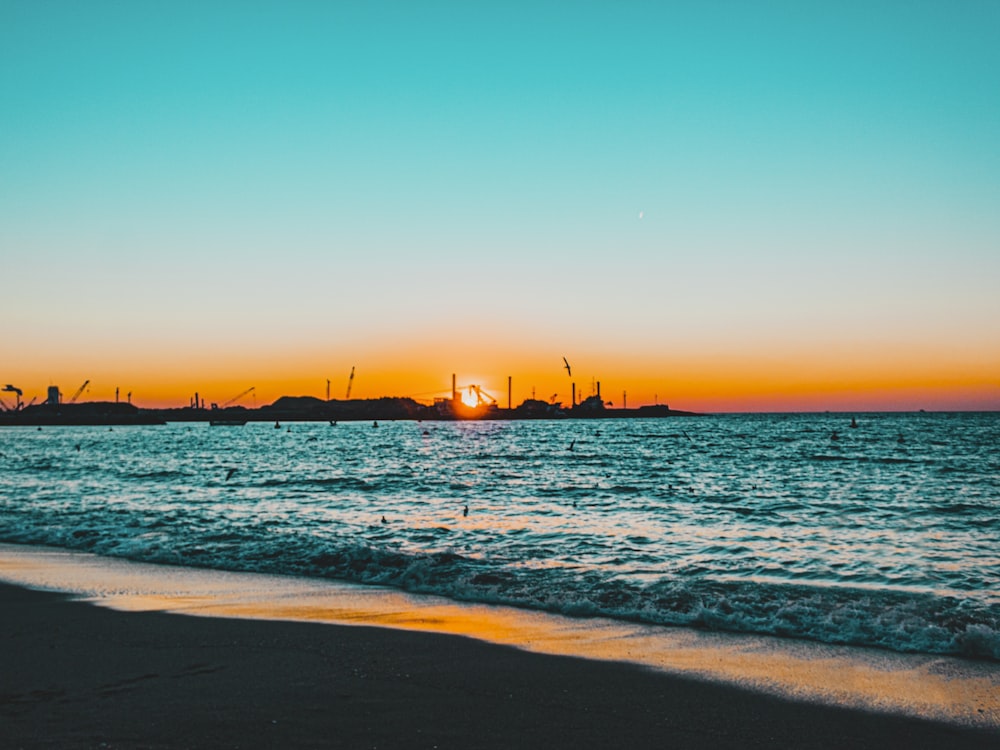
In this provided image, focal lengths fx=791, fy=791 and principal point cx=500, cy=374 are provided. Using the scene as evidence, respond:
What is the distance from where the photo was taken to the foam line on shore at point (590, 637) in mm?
7383

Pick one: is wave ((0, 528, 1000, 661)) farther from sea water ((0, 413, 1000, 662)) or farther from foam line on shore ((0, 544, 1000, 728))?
foam line on shore ((0, 544, 1000, 728))

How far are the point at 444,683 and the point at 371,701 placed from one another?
2.73ft

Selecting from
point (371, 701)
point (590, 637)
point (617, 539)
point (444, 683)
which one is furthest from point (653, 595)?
point (371, 701)

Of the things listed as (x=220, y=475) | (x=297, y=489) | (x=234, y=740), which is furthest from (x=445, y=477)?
(x=234, y=740)

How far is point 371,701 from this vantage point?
664 cm

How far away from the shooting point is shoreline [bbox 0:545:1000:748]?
6.04 m

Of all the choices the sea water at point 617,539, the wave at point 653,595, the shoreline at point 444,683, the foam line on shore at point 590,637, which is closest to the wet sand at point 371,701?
the shoreline at point 444,683

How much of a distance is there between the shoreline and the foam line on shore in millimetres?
38

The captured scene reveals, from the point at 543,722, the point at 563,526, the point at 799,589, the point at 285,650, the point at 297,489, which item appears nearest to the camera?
the point at 543,722

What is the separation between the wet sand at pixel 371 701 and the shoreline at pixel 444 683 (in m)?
0.02

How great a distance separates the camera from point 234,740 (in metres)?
5.72

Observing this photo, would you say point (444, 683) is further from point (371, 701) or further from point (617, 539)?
point (617, 539)

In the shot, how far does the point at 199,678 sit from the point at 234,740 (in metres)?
1.76

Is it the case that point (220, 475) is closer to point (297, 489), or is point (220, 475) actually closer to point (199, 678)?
point (297, 489)
